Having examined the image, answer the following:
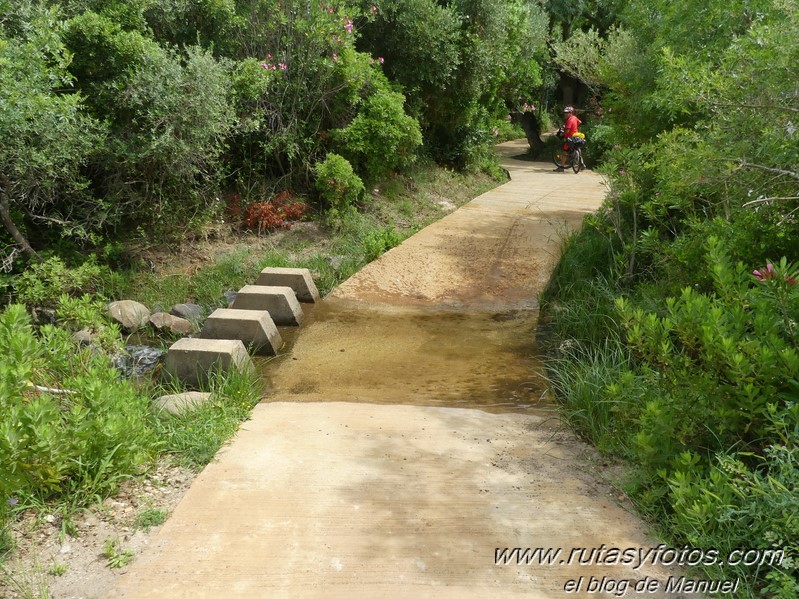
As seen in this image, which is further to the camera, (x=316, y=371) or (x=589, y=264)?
(x=589, y=264)

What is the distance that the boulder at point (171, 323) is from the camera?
7832mm

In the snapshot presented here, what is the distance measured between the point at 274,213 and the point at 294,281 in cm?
204

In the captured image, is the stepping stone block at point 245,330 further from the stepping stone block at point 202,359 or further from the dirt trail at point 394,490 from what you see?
the stepping stone block at point 202,359

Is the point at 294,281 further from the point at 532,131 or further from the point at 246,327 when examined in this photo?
the point at 532,131

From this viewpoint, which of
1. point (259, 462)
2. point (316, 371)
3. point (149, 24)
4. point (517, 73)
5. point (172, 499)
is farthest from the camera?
point (517, 73)

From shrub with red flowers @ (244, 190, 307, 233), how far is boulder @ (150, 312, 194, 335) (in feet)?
8.17

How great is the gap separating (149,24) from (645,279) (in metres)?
6.99

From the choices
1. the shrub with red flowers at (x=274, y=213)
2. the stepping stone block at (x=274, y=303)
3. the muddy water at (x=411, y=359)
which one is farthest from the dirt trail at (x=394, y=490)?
the shrub with red flowers at (x=274, y=213)

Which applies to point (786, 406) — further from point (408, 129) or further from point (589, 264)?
point (408, 129)

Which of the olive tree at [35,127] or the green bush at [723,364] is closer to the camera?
the green bush at [723,364]

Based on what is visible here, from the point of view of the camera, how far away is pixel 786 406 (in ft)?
9.90

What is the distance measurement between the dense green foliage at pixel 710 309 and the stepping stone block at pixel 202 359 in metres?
2.63

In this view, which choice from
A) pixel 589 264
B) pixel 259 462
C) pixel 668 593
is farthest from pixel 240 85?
pixel 668 593

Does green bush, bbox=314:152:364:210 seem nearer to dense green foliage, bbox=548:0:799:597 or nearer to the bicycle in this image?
dense green foliage, bbox=548:0:799:597
